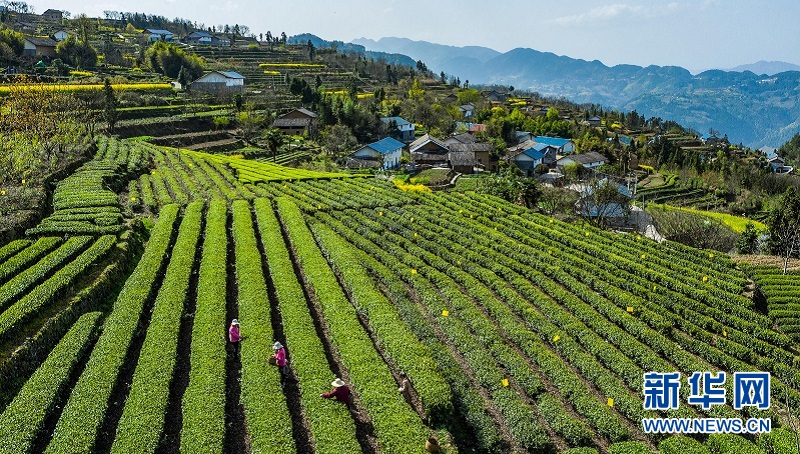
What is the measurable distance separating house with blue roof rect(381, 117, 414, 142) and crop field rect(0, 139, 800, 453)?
54897mm

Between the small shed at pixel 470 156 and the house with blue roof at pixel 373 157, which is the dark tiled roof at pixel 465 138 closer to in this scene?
the small shed at pixel 470 156

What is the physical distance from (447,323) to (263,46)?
141 metres

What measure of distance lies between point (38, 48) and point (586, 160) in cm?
9024

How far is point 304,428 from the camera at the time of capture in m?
14.5

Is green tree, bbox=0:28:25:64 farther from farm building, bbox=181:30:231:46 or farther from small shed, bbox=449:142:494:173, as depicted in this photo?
small shed, bbox=449:142:494:173

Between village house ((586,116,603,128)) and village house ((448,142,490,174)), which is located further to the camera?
village house ((586,116,603,128))

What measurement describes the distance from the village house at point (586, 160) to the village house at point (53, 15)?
130 metres

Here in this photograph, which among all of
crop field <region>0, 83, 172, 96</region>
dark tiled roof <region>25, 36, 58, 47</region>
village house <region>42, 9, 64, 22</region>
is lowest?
crop field <region>0, 83, 172, 96</region>

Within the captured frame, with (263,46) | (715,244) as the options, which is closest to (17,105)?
(715,244)

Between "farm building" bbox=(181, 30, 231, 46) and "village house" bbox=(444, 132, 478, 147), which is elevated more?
"farm building" bbox=(181, 30, 231, 46)

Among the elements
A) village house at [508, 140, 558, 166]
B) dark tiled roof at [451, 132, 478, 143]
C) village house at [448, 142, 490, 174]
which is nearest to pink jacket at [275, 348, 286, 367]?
village house at [448, 142, 490, 174]

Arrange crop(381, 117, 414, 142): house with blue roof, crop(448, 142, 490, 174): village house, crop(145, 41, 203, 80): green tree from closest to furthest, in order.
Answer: crop(448, 142, 490, 174): village house
crop(381, 117, 414, 142): house with blue roof
crop(145, 41, 203, 80): green tree

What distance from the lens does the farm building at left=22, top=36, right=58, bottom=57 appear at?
82.2 m

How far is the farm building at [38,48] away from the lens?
82188 mm
